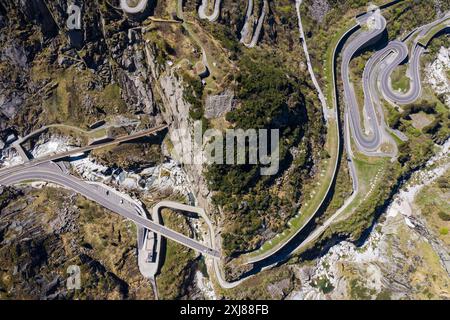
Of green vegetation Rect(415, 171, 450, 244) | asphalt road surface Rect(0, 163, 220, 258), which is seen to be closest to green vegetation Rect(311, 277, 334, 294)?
asphalt road surface Rect(0, 163, 220, 258)

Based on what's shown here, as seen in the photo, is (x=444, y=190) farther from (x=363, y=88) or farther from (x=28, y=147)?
(x=28, y=147)

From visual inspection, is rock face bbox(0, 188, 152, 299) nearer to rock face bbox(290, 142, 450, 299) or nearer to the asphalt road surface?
the asphalt road surface

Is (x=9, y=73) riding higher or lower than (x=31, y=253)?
higher

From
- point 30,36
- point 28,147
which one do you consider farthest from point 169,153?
point 30,36

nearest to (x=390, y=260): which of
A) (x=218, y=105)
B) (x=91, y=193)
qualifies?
(x=218, y=105)

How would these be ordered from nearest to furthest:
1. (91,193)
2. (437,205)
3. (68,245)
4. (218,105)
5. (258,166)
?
(218,105)
(258,166)
(68,245)
(91,193)
(437,205)

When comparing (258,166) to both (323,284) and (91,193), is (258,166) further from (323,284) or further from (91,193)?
(91,193)

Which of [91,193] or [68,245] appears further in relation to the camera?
[91,193]

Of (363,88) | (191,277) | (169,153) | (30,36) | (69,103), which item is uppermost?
(363,88)
